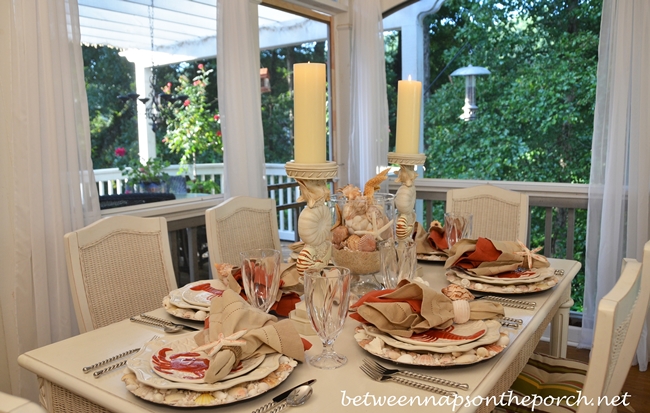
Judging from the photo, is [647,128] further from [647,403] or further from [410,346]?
[410,346]

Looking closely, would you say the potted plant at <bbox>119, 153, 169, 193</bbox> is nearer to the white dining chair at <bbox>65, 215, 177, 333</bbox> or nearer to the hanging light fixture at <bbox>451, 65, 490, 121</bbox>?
the white dining chair at <bbox>65, 215, 177, 333</bbox>

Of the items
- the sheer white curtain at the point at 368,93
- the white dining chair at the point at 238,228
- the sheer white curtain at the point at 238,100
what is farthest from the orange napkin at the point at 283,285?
the sheer white curtain at the point at 368,93

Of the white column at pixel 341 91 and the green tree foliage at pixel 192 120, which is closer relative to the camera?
the green tree foliage at pixel 192 120

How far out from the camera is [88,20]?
250cm

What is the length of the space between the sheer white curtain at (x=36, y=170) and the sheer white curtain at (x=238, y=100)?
81 cm

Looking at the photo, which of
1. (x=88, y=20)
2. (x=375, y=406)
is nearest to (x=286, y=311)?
(x=375, y=406)

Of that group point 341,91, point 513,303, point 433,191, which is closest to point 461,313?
point 513,303

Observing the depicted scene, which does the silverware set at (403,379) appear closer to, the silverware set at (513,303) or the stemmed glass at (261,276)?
the stemmed glass at (261,276)

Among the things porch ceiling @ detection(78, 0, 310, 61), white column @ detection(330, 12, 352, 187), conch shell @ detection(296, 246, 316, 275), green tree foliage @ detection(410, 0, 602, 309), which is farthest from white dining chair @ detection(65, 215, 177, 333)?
green tree foliage @ detection(410, 0, 602, 309)

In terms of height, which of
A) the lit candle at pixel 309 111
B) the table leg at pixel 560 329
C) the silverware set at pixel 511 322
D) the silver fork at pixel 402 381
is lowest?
the table leg at pixel 560 329

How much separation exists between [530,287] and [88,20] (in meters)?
2.15

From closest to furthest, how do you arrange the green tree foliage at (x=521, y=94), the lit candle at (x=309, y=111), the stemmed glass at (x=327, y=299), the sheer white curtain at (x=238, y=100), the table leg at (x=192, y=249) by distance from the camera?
the stemmed glass at (x=327, y=299), the lit candle at (x=309, y=111), the sheer white curtain at (x=238, y=100), the table leg at (x=192, y=249), the green tree foliage at (x=521, y=94)

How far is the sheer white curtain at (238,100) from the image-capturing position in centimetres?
287

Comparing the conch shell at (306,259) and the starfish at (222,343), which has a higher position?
the conch shell at (306,259)
